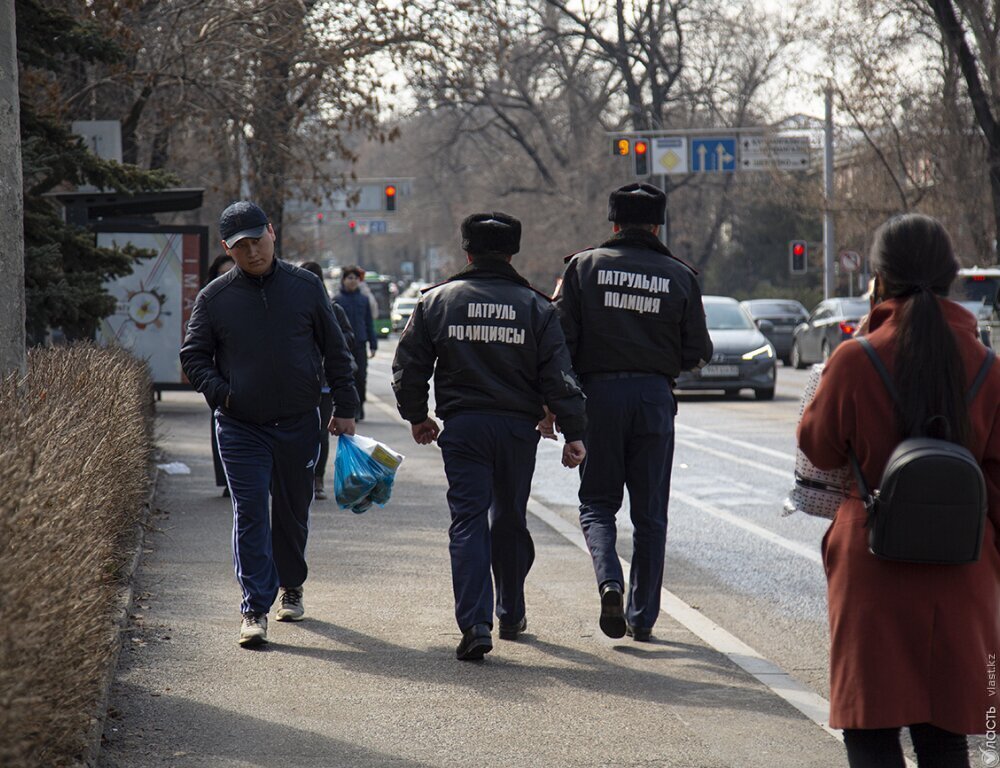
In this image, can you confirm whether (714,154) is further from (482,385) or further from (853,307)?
(482,385)

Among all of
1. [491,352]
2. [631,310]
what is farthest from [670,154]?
[491,352]

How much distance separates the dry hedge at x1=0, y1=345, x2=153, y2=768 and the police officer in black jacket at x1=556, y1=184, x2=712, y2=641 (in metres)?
2.08

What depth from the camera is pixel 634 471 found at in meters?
6.83

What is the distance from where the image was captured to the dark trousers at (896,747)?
3.63 meters

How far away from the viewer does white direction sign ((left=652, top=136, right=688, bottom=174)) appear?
38938 mm

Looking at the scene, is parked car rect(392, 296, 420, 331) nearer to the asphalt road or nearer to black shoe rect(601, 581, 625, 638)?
the asphalt road

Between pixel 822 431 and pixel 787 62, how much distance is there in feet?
143

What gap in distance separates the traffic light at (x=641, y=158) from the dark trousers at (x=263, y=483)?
26.2 meters

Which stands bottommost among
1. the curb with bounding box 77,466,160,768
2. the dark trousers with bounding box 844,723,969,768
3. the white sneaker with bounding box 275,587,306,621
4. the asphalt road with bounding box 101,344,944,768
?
the asphalt road with bounding box 101,344,944,768

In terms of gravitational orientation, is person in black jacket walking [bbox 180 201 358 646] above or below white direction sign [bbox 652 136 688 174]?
below

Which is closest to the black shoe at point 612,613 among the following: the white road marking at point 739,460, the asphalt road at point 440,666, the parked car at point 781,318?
the asphalt road at point 440,666

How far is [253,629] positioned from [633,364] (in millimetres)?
1944

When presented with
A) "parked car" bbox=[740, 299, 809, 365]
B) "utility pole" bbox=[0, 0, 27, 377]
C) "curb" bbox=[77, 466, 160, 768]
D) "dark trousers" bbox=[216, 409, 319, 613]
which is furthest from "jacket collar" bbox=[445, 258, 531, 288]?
"parked car" bbox=[740, 299, 809, 365]

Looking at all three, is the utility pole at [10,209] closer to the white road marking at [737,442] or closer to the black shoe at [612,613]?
the black shoe at [612,613]
